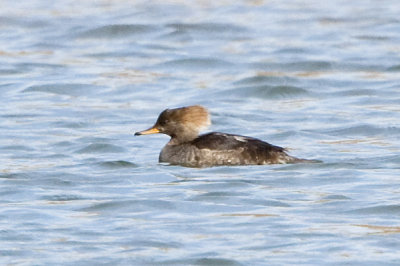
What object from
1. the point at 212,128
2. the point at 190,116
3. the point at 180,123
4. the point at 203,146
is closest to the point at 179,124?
the point at 180,123

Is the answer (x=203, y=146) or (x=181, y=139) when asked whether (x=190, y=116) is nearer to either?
(x=181, y=139)

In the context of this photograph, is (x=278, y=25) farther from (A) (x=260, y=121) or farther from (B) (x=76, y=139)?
(B) (x=76, y=139)

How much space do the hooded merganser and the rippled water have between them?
0.14 metres

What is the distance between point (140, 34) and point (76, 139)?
780cm

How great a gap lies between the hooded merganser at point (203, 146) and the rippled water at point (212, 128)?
0.14 metres

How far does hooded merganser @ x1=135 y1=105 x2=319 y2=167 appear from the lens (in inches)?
486

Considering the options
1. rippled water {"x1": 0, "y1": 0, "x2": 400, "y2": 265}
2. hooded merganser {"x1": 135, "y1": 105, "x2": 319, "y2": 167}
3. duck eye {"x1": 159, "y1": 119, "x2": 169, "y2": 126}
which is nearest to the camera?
rippled water {"x1": 0, "y1": 0, "x2": 400, "y2": 265}

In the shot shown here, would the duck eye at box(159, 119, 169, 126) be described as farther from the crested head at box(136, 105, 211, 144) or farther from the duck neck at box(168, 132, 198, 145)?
the duck neck at box(168, 132, 198, 145)

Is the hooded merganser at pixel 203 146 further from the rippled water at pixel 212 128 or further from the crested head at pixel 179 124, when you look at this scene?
the rippled water at pixel 212 128

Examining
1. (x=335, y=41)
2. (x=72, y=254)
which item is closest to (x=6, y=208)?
(x=72, y=254)

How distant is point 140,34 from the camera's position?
21844mm

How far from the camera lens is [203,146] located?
1266 centimetres

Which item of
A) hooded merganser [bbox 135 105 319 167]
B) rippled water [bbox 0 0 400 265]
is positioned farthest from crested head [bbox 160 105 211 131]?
rippled water [bbox 0 0 400 265]

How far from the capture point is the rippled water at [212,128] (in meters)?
9.47
